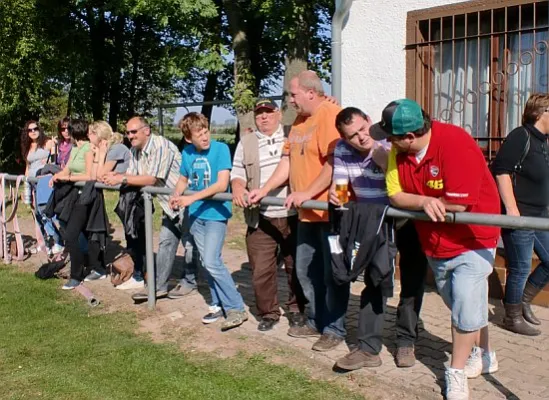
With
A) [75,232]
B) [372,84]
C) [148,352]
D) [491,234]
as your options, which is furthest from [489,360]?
[75,232]

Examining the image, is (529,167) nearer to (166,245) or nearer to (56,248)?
(166,245)

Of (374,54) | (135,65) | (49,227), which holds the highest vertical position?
(135,65)

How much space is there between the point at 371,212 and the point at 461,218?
69 centimetres

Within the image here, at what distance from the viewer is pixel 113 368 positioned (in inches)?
177

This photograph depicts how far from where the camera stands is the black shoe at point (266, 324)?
5.12m

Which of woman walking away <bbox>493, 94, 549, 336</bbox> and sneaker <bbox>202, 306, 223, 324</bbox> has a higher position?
woman walking away <bbox>493, 94, 549, 336</bbox>

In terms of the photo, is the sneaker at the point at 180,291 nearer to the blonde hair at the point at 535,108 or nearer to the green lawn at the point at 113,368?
the green lawn at the point at 113,368

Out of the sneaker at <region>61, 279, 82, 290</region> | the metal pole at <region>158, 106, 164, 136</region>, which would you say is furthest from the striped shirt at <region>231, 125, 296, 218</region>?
the metal pole at <region>158, 106, 164, 136</region>

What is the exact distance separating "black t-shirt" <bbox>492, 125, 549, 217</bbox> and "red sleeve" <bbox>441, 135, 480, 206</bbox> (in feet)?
4.70

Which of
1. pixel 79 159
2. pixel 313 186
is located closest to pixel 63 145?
pixel 79 159

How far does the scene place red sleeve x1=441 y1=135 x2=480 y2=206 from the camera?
339cm

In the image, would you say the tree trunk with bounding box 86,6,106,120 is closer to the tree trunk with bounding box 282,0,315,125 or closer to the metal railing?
the tree trunk with bounding box 282,0,315,125

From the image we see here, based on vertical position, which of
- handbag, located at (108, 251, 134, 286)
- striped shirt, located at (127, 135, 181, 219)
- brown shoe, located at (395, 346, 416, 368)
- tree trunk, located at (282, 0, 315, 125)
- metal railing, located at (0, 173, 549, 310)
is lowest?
brown shoe, located at (395, 346, 416, 368)

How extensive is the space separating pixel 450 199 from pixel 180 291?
3.62 meters
